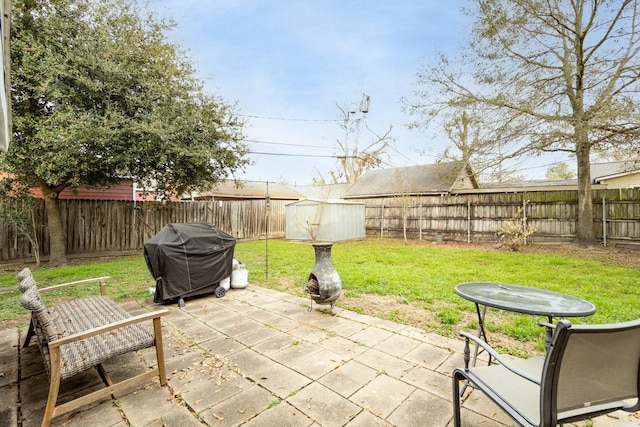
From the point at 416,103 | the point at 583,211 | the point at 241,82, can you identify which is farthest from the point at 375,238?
the point at 241,82

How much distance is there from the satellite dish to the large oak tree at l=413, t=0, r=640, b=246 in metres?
10.2

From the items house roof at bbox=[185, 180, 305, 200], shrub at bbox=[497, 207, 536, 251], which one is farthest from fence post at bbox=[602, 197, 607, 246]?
house roof at bbox=[185, 180, 305, 200]

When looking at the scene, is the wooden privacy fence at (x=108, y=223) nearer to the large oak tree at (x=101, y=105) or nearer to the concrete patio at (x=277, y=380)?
the large oak tree at (x=101, y=105)

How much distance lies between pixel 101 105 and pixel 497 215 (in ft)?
42.1

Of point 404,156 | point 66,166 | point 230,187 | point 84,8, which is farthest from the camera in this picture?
point 404,156

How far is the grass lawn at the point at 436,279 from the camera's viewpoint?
3.63 meters

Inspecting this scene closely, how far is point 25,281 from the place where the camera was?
2.22 meters

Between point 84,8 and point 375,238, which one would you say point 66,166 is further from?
point 375,238

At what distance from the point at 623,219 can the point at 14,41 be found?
52.8ft

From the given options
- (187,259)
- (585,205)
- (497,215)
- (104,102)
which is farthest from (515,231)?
(104,102)

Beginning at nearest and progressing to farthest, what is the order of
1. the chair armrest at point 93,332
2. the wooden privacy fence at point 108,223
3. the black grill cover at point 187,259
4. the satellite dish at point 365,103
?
the chair armrest at point 93,332 < the black grill cover at point 187,259 < the wooden privacy fence at point 108,223 < the satellite dish at point 365,103

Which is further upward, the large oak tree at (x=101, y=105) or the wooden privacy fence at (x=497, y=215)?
the large oak tree at (x=101, y=105)

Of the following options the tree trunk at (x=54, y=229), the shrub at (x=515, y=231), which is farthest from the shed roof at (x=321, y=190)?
the tree trunk at (x=54, y=229)

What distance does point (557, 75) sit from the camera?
8.89m
